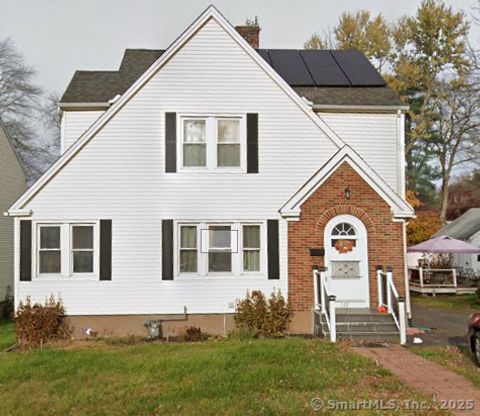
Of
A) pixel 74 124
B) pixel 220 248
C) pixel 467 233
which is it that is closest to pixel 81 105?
pixel 74 124

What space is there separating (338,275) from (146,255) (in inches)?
188

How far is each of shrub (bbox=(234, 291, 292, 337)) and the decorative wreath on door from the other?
1882 mm

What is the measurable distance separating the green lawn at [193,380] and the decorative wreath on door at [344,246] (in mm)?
3227

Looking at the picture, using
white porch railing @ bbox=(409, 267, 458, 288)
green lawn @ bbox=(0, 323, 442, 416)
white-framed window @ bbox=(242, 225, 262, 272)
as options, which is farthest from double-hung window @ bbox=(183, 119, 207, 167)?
white porch railing @ bbox=(409, 267, 458, 288)

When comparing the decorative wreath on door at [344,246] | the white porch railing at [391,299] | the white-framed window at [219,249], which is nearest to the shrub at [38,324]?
the white-framed window at [219,249]

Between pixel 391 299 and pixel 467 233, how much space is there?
24332mm

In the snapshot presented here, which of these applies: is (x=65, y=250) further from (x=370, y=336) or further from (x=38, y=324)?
(x=370, y=336)

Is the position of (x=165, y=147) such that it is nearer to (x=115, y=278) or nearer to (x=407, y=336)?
(x=115, y=278)

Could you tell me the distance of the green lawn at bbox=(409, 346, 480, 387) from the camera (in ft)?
29.4

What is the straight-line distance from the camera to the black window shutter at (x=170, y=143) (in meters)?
13.7

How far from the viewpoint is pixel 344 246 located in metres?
13.5

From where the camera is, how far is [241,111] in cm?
1391

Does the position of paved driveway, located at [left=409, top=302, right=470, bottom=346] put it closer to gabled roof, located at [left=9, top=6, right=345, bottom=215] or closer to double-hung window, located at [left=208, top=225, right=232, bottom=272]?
double-hung window, located at [left=208, top=225, right=232, bottom=272]

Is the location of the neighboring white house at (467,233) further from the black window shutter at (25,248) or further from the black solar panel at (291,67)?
the black window shutter at (25,248)
